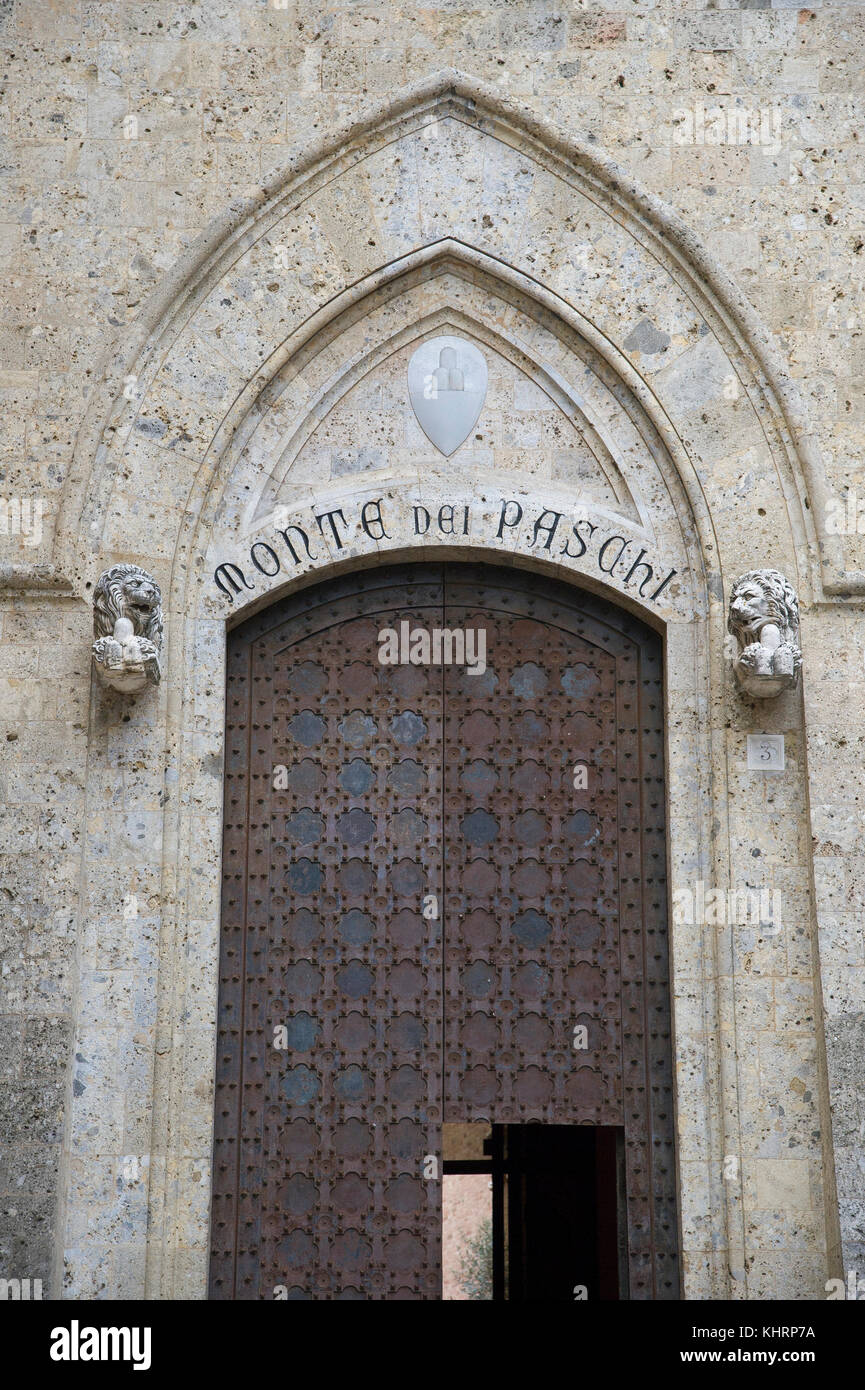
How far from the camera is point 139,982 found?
7.68 metres

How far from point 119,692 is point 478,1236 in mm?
17172

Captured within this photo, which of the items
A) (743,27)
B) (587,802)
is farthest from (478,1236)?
(743,27)

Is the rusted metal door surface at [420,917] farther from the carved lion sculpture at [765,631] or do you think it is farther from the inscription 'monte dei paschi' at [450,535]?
the carved lion sculpture at [765,631]

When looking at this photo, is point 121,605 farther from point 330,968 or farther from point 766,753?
point 766,753

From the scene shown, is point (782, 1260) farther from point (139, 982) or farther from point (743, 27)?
point (743, 27)

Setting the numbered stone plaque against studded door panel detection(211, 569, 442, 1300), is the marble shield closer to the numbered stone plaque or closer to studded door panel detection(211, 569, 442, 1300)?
studded door panel detection(211, 569, 442, 1300)

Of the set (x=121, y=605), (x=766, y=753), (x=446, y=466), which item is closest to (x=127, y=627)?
(x=121, y=605)

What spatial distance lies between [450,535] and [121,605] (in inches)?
64.4

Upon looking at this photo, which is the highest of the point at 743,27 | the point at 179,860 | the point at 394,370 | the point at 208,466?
the point at 743,27

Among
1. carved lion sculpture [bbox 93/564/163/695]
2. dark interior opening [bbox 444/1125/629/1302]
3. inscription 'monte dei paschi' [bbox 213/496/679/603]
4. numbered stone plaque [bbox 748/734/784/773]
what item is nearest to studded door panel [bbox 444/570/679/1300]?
inscription 'monte dei paschi' [bbox 213/496/679/603]

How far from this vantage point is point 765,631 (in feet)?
25.4

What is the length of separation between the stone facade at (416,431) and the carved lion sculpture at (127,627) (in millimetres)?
234

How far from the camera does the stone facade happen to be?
7648 millimetres

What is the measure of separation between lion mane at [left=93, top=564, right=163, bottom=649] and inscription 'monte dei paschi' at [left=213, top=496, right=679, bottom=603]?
539 millimetres
